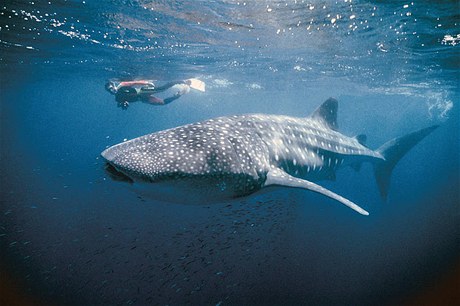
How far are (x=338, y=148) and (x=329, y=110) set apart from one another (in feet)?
5.27

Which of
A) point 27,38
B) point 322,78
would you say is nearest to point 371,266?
point 322,78

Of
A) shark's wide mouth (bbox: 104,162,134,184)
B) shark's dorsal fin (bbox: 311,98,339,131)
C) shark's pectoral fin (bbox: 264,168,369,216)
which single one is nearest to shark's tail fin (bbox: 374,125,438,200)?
shark's dorsal fin (bbox: 311,98,339,131)

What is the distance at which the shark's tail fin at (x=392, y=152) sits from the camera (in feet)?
30.4

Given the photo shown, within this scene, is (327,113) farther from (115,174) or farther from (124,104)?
(124,104)

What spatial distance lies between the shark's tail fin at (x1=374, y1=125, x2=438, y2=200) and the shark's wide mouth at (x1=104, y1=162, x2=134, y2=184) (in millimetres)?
9197

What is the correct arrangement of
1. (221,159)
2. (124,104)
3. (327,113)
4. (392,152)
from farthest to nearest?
(124,104), (392,152), (327,113), (221,159)

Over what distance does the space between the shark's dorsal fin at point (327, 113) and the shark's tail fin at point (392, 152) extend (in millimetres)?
2254

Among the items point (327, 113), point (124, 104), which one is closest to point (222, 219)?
point (327, 113)

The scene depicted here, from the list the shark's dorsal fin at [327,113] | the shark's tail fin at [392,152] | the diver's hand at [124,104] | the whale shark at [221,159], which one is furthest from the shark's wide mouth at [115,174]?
the diver's hand at [124,104]

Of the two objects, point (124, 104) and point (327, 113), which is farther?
point (124, 104)

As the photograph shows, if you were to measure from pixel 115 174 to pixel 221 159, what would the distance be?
1.49 m

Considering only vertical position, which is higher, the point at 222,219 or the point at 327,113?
the point at 327,113

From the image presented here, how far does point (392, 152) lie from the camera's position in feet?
32.9

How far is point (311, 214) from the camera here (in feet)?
71.3
